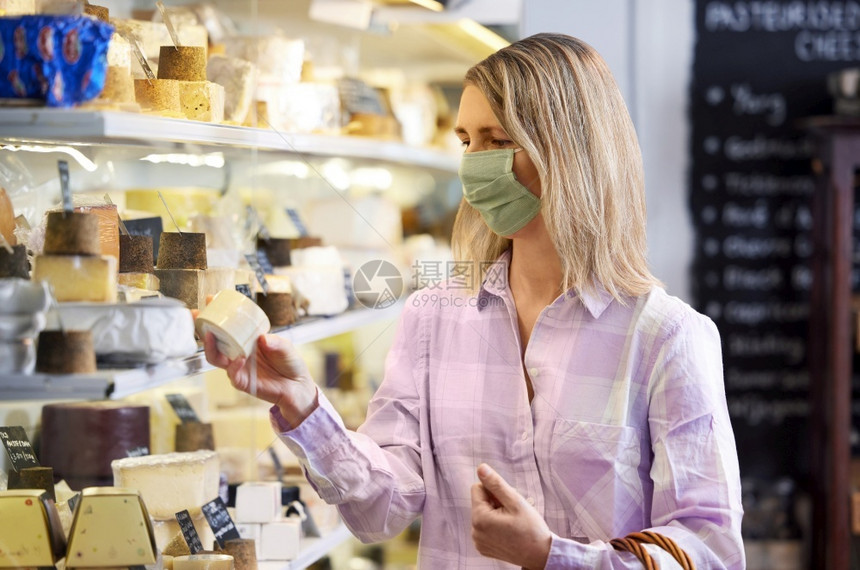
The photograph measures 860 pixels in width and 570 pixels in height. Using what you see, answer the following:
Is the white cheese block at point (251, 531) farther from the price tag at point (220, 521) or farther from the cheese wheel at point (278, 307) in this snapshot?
the cheese wheel at point (278, 307)

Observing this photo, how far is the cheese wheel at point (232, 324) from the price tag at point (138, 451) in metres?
0.58

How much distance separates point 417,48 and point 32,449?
2276 mm

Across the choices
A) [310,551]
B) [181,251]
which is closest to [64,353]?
[181,251]

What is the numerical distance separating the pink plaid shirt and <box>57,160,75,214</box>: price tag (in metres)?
0.44

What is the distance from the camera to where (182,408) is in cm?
205

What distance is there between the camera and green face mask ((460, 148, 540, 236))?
148 centimetres

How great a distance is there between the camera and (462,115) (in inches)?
59.8

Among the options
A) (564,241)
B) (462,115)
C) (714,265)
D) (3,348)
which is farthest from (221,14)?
(714,265)

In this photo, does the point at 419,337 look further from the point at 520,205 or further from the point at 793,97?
the point at 793,97

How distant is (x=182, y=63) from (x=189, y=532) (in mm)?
795

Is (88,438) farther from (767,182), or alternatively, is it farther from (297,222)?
(767,182)

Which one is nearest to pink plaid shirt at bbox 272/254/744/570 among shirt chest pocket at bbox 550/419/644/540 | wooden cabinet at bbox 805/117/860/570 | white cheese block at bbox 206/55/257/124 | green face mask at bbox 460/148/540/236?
shirt chest pocket at bbox 550/419/644/540

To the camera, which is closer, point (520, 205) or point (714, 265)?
point (520, 205)

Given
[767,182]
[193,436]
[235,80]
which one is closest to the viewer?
[235,80]
